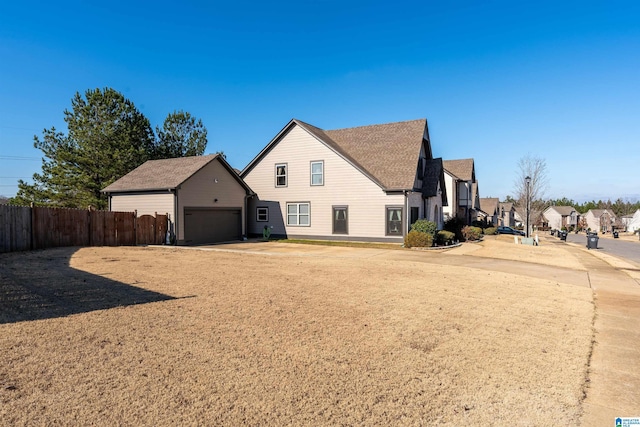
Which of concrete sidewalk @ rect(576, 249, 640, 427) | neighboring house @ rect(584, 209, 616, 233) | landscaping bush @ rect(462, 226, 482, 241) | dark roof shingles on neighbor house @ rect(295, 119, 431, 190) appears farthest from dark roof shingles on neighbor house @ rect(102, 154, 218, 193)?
neighboring house @ rect(584, 209, 616, 233)

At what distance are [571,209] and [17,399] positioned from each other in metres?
135

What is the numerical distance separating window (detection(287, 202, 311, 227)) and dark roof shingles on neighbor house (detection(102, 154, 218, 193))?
7.01 m

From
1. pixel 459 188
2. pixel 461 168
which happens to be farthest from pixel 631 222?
pixel 459 188

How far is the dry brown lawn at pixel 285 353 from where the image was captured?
3770 mm

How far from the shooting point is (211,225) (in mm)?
25203

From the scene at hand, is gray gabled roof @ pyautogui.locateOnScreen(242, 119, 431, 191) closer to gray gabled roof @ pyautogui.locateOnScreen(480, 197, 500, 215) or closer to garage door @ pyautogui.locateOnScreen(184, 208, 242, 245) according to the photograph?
garage door @ pyautogui.locateOnScreen(184, 208, 242, 245)

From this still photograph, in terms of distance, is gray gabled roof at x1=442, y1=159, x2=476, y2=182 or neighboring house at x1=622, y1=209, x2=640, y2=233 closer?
gray gabled roof at x1=442, y1=159, x2=476, y2=182

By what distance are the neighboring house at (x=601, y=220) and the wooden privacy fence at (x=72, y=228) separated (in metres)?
106

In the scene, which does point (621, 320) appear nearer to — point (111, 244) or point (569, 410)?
point (569, 410)

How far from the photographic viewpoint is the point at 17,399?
3807 mm

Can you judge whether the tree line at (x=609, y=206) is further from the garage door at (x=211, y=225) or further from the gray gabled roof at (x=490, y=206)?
the garage door at (x=211, y=225)

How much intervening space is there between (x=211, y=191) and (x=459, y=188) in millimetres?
29370

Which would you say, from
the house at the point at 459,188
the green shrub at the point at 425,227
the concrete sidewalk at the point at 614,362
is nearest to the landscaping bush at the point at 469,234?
the house at the point at 459,188

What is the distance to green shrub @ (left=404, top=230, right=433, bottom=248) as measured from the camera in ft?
73.8
